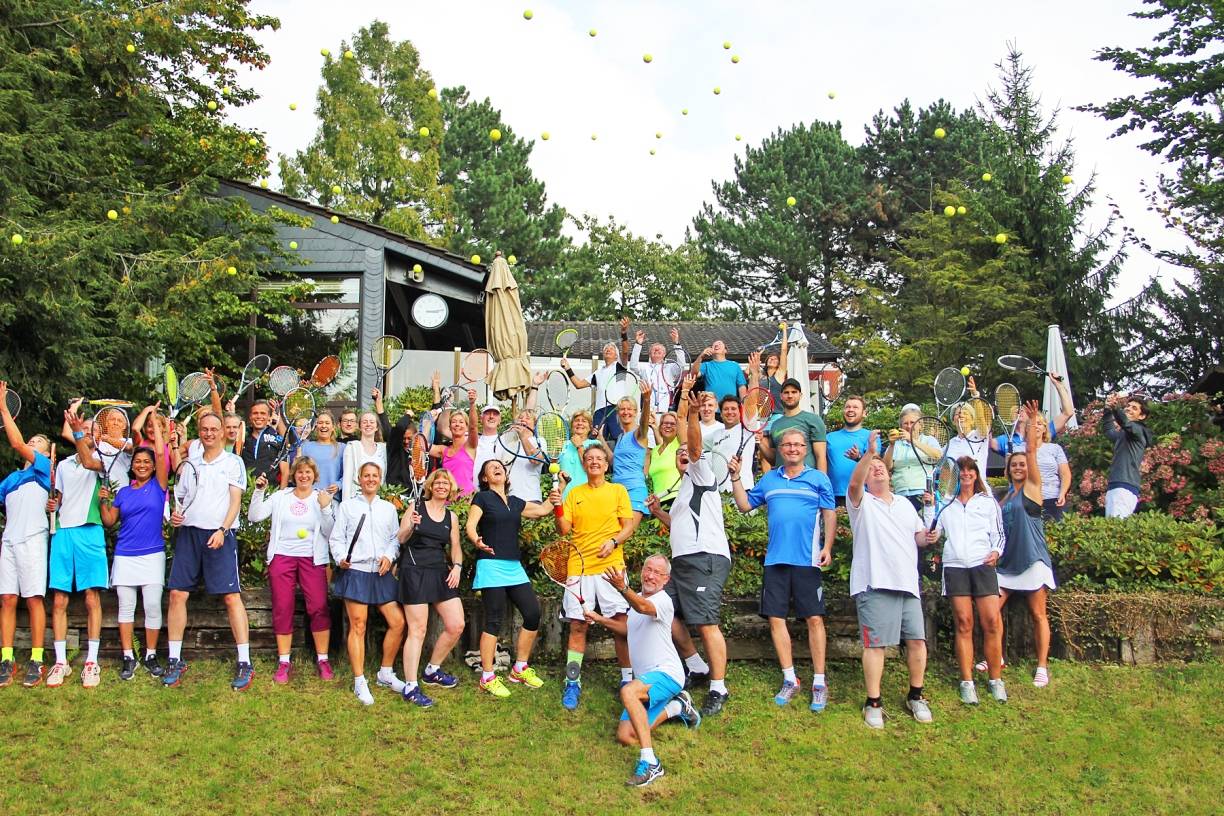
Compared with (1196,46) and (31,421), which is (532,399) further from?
(1196,46)

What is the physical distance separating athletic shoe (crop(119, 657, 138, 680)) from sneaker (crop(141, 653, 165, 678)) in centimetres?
8

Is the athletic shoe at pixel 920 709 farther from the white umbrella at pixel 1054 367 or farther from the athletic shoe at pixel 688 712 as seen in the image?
the white umbrella at pixel 1054 367

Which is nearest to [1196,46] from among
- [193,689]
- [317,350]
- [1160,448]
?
[1160,448]

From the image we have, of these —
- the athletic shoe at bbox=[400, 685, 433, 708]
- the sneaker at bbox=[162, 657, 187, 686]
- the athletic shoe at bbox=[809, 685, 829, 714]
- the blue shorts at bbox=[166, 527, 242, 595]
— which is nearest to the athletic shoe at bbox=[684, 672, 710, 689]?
the athletic shoe at bbox=[809, 685, 829, 714]

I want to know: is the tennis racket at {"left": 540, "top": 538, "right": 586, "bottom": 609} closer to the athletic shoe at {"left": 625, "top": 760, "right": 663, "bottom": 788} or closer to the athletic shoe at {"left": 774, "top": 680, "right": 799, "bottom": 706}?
the athletic shoe at {"left": 625, "top": 760, "right": 663, "bottom": 788}

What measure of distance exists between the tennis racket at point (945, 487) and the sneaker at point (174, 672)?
562 cm

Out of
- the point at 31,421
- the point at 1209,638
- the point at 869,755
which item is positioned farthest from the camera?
the point at 31,421

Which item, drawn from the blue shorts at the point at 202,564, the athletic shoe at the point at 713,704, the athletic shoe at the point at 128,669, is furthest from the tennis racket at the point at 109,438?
the athletic shoe at the point at 713,704

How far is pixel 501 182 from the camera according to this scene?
38.8 m

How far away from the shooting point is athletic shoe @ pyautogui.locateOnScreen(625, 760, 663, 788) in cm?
610

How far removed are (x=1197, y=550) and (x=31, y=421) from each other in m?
11.5

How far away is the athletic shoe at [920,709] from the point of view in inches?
273

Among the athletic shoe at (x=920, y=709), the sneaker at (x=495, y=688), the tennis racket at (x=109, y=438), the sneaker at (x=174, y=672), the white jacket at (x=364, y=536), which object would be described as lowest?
the athletic shoe at (x=920, y=709)

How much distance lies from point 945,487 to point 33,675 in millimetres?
6861
